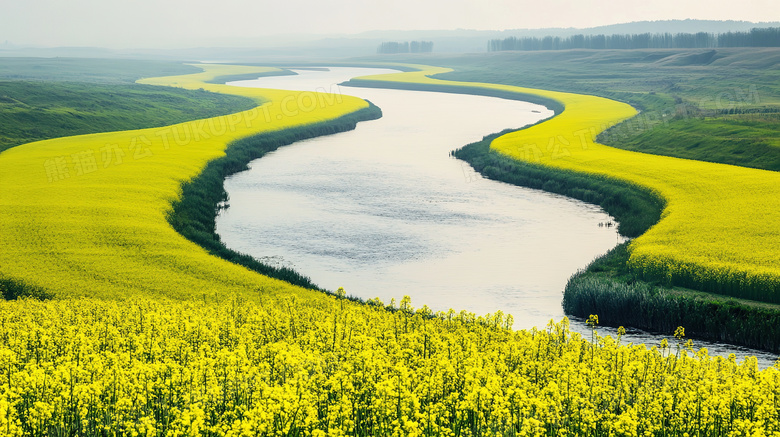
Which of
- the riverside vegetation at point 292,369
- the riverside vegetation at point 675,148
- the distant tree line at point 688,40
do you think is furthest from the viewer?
the distant tree line at point 688,40

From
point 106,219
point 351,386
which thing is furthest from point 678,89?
point 351,386

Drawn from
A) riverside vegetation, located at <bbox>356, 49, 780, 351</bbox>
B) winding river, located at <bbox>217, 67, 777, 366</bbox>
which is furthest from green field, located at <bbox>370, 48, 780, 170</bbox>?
winding river, located at <bbox>217, 67, 777, 366</bbox>

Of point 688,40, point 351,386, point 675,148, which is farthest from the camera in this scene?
point 688,40

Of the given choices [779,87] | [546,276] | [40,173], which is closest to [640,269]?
[546,276]

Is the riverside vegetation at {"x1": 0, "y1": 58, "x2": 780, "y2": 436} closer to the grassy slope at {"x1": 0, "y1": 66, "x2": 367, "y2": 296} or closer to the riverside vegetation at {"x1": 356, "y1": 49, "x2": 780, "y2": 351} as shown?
the grassy slope at {"x1": 0, "y1": 66, "x2": 367, "y2": 296}

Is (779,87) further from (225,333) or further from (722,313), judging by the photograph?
(225,333)

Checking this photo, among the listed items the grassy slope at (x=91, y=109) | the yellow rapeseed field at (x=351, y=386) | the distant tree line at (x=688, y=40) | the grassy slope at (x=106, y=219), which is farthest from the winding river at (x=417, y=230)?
the distant tree line at (x=688, y=40)

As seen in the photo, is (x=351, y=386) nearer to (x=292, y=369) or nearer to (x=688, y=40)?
(x=292, y=369)

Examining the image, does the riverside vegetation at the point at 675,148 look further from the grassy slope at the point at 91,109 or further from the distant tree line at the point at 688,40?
the grassy slope at the point at 91,109
